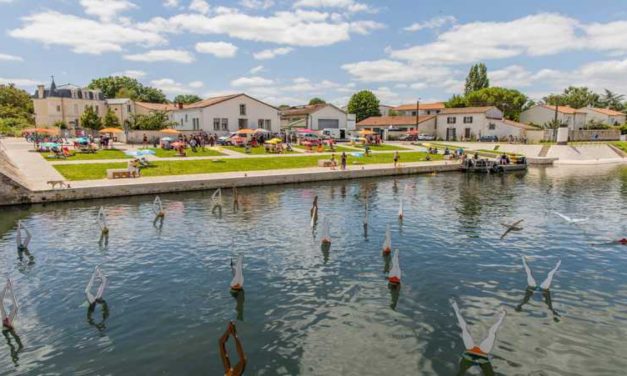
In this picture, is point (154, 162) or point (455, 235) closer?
point (455, 235)

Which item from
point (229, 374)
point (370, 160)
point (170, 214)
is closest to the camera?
point (229, 374)

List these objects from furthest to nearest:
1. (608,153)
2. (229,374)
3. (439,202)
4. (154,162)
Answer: (608,153)
(154,162)
(439,202)
(229,374)

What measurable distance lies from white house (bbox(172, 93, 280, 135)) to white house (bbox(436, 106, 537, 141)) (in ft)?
140

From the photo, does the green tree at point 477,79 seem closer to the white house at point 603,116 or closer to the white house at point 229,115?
the white house at point 603,116

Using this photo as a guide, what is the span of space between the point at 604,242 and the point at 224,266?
61.5 feet

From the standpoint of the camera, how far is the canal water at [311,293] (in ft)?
35.3

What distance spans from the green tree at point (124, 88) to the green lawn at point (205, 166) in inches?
3572

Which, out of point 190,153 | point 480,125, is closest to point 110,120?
point 190,153

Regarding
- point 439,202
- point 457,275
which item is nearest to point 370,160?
point 439,202

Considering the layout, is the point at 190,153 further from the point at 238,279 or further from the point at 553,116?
the point at 553,116

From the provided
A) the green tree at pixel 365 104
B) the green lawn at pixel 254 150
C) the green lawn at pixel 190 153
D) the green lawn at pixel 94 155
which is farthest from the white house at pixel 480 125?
the green lawn at pixel 94 155

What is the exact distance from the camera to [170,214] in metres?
27.0

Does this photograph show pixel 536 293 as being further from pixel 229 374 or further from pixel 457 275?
pixel 229 374

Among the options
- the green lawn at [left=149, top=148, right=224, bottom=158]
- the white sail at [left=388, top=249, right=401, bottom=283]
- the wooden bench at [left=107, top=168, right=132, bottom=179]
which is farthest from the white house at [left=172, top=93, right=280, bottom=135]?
the white sail at [left=388, top=249, right=401, bottom=283]
